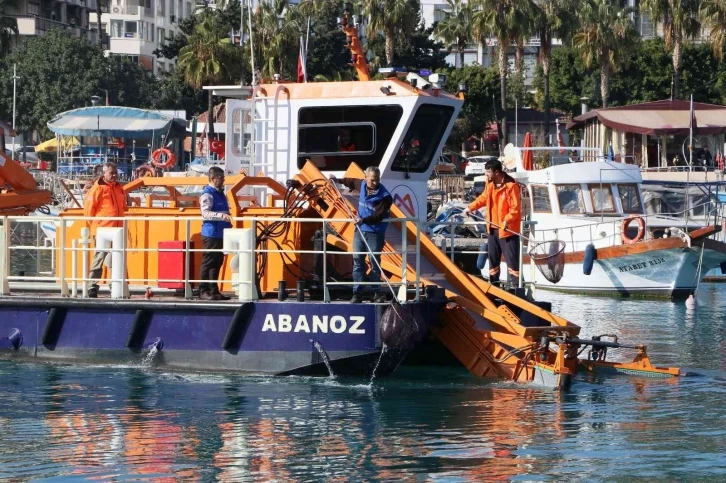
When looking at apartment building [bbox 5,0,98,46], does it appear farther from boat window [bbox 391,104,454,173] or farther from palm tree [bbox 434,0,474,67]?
boat window [bbox 391,104,454,173]

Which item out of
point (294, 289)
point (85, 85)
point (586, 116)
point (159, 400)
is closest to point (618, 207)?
point (294, 289)

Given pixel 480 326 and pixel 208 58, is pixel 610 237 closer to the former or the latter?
pixel 480 326

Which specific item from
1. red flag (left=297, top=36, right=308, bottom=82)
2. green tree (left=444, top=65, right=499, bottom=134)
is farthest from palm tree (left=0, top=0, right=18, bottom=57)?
red flag (left=297, top=36, right=308, bottom=82)

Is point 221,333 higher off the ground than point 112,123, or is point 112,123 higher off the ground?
point 112,123

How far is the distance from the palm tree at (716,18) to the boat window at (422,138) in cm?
4884

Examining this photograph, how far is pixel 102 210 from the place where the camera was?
15.3 m

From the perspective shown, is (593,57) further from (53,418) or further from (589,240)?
(53,418)

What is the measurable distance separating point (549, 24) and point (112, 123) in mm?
21904

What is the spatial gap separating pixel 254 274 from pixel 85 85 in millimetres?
70313

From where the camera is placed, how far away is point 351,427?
11641 mm

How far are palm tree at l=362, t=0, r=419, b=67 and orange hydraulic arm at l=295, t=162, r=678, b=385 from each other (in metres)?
46.3

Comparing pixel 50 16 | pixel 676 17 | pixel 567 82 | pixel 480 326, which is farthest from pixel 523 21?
pixel 480 326

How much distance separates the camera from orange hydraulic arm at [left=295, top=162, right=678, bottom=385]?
44.3ft

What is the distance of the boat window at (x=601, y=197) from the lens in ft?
96.7
